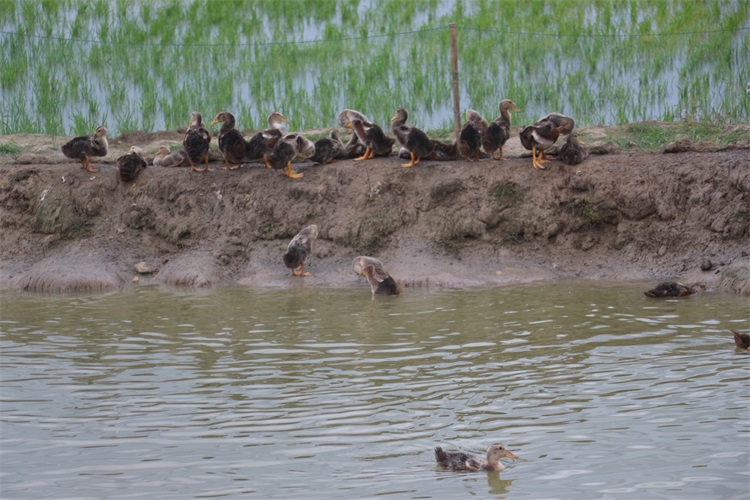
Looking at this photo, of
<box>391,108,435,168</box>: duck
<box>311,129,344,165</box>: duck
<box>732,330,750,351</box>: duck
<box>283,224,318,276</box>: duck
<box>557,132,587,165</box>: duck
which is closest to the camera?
<box>732,330,750,351</box>: duck

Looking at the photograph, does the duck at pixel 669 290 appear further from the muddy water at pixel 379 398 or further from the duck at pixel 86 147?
the duck at pixel 86 147

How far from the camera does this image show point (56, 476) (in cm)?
555

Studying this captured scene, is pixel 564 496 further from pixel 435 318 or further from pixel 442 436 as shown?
pixel 435 318

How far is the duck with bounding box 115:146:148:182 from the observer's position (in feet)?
44.1

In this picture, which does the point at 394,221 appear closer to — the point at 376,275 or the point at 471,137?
the point at 471,137

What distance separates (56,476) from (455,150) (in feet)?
A: 28.1

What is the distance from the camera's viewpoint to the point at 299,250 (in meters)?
12.1

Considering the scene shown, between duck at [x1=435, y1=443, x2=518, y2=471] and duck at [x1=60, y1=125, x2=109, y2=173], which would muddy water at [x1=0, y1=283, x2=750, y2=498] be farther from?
duck at [x1=60, y1=125, x2=109, y2=173]

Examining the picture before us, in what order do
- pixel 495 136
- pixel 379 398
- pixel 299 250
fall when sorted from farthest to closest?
1. pixel 495 136
2. pixel 299 250
3. pixel 379 398

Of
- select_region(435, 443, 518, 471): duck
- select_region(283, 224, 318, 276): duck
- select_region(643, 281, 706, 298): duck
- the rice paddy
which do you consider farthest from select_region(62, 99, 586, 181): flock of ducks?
select_region(435, 443, 518, 471): duck

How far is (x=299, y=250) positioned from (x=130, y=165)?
2.88m

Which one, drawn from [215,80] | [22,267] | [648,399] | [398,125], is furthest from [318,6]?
[648,399]

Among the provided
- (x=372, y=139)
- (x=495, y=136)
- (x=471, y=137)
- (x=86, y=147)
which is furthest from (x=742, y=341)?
(x=86, y=147)

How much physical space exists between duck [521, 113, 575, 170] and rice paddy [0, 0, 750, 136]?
328cm
